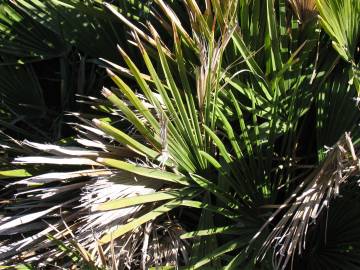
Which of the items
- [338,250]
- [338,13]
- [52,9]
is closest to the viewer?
[338,13]

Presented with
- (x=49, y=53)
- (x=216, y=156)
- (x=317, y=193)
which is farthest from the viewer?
(x=49, y=53)

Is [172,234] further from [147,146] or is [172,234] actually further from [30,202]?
[30,202]

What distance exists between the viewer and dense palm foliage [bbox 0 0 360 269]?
183 centimetres

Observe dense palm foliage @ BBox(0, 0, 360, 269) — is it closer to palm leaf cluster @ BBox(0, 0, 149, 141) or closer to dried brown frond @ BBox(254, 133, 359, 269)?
dried brown frond @ BBox(254, 133, 359, 269)

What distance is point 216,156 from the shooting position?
6.58ft

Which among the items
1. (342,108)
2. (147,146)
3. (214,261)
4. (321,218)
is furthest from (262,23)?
(214,261)

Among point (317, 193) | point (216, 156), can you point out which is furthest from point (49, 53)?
point (317, 193)

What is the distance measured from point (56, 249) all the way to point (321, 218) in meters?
0.99

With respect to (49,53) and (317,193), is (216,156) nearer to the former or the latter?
(317,193)

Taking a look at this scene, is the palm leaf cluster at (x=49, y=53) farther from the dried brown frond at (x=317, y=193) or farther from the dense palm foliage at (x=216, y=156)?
the dried brown frond at (x=317, y=193)

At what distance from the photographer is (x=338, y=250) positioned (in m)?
1.97

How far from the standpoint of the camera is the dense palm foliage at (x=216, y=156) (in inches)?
72.0

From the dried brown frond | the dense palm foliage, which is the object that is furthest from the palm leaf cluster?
the dried brown frond

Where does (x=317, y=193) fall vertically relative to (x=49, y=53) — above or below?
below
